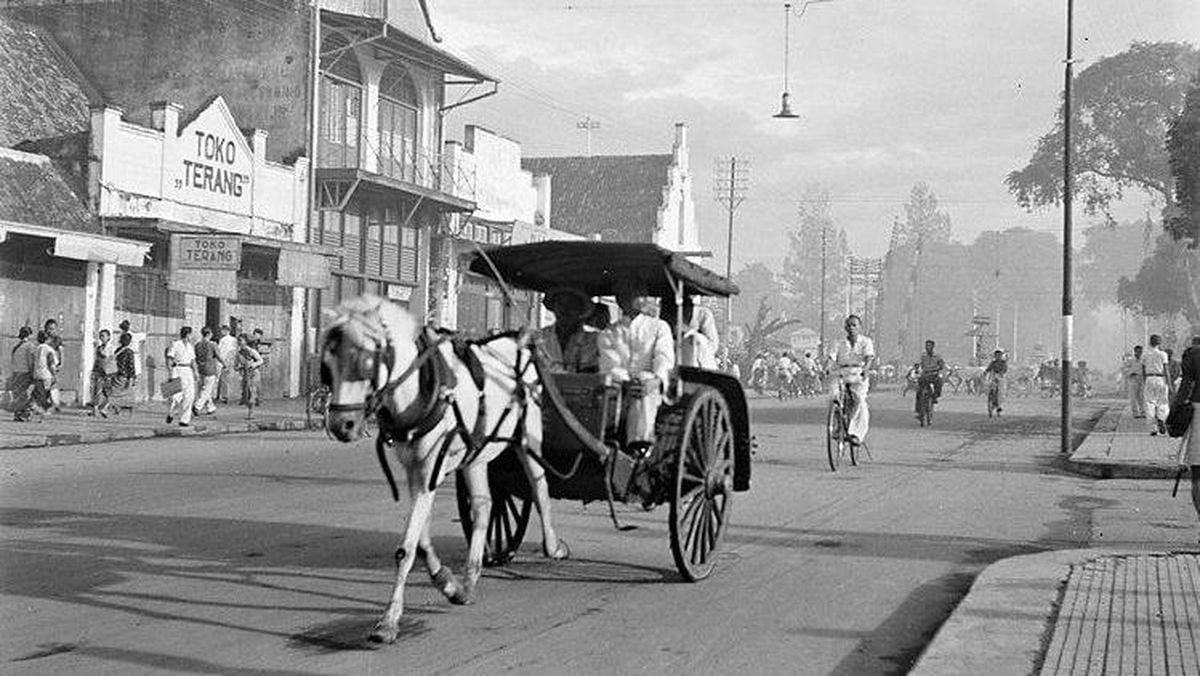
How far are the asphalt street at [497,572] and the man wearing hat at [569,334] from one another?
1.36 m

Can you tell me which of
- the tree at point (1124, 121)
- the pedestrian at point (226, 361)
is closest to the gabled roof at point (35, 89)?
the pedestrian at point (226, 361)

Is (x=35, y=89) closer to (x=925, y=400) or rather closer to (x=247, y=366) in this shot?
(x=247, y=366)

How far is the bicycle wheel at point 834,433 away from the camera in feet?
51.9

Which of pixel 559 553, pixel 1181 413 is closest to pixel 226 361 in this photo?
pixel 559 553

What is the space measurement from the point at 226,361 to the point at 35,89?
7.61 metres

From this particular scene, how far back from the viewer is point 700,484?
27.2ft

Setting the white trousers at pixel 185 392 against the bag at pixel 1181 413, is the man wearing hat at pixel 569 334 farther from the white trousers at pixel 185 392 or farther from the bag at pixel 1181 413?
the white trousers at pixel 185 392

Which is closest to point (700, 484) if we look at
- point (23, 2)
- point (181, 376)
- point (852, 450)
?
point (852, 450)

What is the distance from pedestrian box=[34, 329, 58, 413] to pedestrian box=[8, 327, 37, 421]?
0.08 m

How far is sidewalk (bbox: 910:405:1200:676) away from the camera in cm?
575

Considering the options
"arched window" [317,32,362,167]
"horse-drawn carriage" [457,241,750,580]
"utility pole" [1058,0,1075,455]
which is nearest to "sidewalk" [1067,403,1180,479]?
"utility pole" [1058,0,1075,455]

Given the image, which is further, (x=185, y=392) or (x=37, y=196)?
(x=37, y=196)

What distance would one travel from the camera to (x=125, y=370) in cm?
2377

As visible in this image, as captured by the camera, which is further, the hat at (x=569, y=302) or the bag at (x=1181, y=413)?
the bag at (x=1181, y=413)
